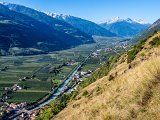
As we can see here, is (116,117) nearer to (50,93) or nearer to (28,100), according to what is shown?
(28,100)

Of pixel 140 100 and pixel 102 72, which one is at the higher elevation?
pixel 140 100

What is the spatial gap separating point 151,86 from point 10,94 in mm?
148085

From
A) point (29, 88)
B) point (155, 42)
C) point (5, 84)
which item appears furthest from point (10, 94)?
point (155, 42)

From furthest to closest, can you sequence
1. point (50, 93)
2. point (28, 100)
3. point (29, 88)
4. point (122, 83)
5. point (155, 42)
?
point (29, 88) → point (50, 93) → point (28, 100) → point (155, 42) → point (122, 83)

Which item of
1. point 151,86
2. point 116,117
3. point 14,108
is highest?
point 151,86

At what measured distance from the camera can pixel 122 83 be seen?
56.4 ft

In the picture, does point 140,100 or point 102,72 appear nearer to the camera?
point 140,100

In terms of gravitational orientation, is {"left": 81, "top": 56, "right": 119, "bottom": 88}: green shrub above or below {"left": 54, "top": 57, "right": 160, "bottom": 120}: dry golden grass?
below

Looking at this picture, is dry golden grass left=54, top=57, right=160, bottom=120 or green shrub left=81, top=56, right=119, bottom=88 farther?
green shrub left=81, top=56, right=119, bottom=88

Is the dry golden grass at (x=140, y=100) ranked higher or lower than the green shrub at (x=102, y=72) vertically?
higher

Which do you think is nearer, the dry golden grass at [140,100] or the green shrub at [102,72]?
the dry golden grass at [140,100]

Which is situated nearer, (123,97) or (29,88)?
(123,97)

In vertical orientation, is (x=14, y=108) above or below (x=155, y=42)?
Result: below

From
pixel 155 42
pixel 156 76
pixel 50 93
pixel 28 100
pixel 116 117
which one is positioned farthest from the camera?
pixel 50 93
